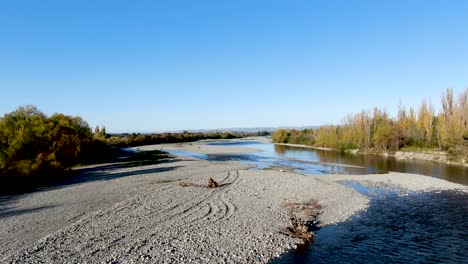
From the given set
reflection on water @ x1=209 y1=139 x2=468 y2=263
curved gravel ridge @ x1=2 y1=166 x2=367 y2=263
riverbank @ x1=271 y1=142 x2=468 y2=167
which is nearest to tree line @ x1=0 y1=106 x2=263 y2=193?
curved gravel ridge @ x1=2 y1=166 x2=367 y2=263

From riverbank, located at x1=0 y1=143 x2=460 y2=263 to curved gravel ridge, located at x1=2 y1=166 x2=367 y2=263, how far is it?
39 mm

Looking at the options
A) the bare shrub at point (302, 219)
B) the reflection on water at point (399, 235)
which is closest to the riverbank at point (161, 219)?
the bare shrub at point (302, 219)

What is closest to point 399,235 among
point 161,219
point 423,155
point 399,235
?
point 399,235

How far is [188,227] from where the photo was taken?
Result: 1705 cm

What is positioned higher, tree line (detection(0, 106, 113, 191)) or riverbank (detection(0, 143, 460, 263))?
tree line (detection(0, 106, 113, 191))

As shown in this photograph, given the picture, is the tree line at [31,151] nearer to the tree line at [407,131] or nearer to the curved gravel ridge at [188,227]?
the curved gravel ridge at [188,227]

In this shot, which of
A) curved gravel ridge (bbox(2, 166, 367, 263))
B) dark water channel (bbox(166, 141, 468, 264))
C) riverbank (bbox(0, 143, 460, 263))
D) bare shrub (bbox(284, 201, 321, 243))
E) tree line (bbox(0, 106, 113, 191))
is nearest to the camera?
curved gravel ridge (bbox(2, 166, 367, 263))

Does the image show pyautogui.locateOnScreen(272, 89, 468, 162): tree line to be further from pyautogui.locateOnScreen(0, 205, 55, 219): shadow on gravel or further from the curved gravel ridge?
pyautogui.locateOnScreen(0, 205, 55, 219): shadow on gravel

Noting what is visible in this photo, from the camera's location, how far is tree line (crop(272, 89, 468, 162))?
2281 inches

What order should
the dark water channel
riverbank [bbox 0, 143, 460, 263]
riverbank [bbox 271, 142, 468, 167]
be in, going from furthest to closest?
1. riverbank [bbox 271, 142, 468, 167]
2. the dark water channel
3. riverbank [bbox 0, 143, 460, 263]

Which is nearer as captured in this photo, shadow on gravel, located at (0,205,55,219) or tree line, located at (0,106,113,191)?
shadow on gravel, located at (0,205,55,219)

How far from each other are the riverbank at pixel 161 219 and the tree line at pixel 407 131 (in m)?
31.7

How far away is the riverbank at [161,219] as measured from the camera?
13.6 metres

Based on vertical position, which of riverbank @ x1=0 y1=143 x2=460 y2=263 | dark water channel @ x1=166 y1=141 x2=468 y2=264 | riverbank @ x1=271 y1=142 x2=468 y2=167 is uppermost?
riverbank @ x1=271 y1=142 x2=468 y2=167
